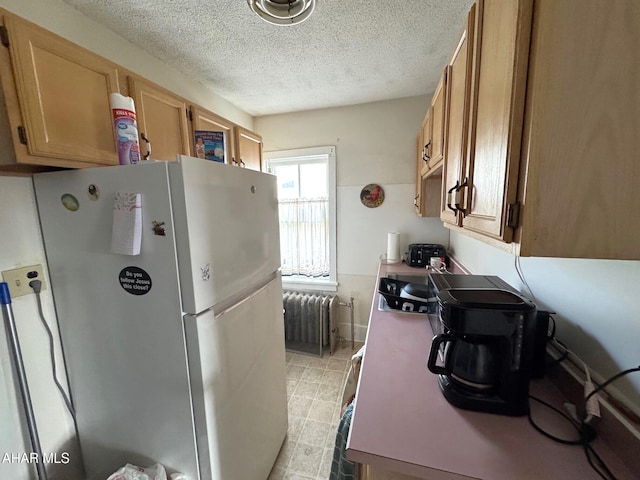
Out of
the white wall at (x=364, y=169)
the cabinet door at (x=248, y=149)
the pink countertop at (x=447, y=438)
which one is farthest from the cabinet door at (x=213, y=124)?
the pink countertop at (x=447, y=438)

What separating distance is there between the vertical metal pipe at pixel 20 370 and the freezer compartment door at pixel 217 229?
2.15 ft

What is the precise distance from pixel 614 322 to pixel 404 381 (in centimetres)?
58

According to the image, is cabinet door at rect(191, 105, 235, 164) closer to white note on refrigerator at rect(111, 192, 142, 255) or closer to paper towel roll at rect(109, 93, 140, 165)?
paper towel roll at rect(109, 93, 140, 165)

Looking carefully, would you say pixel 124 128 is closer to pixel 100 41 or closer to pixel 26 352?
pixel 100 41

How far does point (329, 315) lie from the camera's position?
8.20ft

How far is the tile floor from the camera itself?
1441 mm

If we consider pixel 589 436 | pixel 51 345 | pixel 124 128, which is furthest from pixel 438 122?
pixel 51 345

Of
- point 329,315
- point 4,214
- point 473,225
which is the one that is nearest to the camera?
point 473,225

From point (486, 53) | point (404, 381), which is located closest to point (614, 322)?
point (404, 381)

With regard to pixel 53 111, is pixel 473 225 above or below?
below

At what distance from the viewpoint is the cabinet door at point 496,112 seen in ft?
1.68

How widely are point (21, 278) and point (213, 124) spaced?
1227mm

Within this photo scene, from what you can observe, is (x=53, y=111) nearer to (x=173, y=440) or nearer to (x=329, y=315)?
(x=173, y=440)

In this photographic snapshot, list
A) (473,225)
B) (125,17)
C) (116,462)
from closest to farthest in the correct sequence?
(473,225), (116,462), (125,17)
